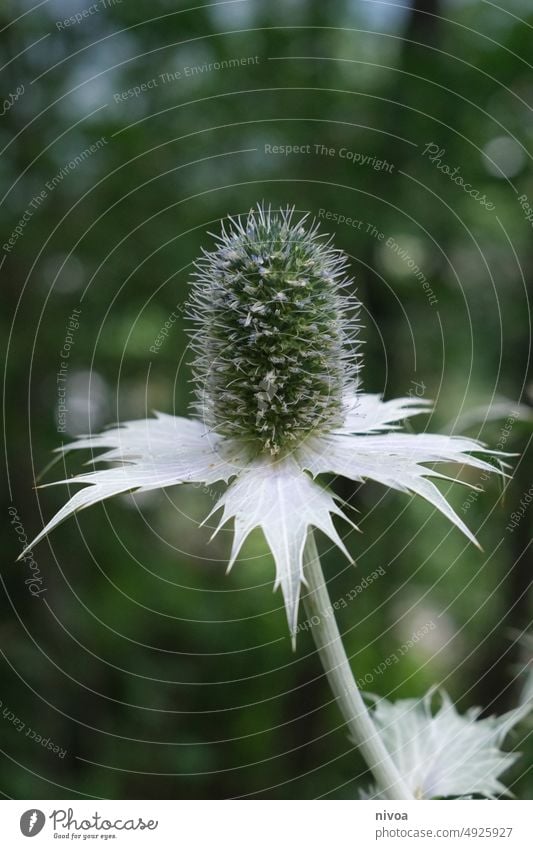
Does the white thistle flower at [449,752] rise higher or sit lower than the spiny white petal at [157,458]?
lower

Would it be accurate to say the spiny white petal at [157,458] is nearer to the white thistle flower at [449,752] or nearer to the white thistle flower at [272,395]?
the white thistle flower at [272,395]

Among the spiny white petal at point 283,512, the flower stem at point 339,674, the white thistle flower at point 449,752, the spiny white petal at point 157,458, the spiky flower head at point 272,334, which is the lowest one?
the white thistle flower at point 449,752

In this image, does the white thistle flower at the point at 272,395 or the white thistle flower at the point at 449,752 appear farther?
the white thistle flower at the point at 449,752

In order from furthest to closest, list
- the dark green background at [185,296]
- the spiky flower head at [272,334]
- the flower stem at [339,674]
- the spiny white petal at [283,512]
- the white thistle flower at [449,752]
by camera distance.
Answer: the dark green background at [185,296] < the white thistle flower at [449,752] < the spiky flower head at [272,334] < the flower stem at [339,674] < the spiny white petal at [283,512]

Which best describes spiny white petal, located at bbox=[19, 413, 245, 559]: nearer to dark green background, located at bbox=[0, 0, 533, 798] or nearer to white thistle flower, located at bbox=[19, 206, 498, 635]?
white thistle flower, located at bbox=[19, 206, 498, 635]

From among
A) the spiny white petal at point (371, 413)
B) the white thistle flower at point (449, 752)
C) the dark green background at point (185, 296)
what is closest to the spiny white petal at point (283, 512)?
the spiny white petal at point (371, 413)

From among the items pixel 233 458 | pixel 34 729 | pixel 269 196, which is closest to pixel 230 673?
pixel 34 729
